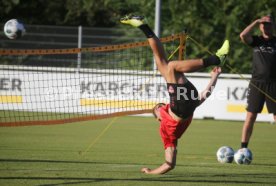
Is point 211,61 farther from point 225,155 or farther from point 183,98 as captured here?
point 225,155

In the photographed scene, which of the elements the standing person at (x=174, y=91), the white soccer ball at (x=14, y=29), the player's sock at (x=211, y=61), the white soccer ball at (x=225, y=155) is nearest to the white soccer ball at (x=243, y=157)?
the white soccer ball at (x=225, y=155)

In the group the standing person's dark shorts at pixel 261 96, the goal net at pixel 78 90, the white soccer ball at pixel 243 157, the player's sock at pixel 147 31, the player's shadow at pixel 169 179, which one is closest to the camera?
the player's shadow at pixel 169 179

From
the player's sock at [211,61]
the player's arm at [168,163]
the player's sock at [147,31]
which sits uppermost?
the player's sock at [147,31]

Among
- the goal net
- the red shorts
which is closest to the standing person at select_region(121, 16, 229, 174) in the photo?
the red shorts

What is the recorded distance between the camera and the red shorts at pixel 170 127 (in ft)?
32.1

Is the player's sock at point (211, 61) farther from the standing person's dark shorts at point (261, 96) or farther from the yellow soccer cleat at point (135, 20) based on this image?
the standing person's dark shorts at point (261, 96)

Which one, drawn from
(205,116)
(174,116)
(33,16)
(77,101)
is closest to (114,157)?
(174,116)

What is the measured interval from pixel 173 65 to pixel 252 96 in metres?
3.19

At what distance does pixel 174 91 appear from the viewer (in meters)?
9.53

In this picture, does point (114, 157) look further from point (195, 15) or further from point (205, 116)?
point (195, 15)

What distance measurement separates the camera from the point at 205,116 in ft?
71.5

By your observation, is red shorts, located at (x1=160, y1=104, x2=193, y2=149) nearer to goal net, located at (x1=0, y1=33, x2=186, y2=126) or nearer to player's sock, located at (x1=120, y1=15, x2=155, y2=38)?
player's sock, located at (x1=120, y1=15, x2=155, y2=38)

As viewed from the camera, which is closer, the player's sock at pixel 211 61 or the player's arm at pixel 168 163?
the player's sock at pixel 211 61

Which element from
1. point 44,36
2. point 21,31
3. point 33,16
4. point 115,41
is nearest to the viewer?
point 21,31
